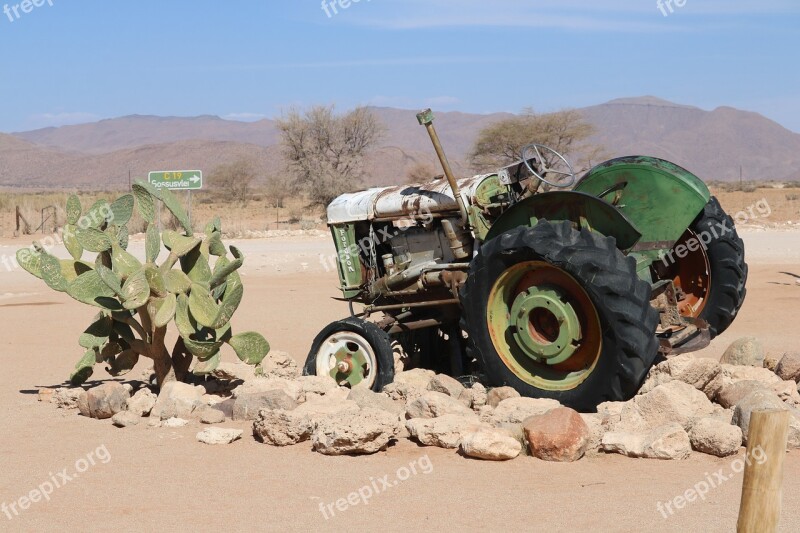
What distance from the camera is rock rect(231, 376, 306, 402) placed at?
726 centimetres

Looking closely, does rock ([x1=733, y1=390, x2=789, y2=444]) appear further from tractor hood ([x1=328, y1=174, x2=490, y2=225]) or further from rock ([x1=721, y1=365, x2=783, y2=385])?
tractor hood ([x1=328, y1=174, x2=490, y2=225])

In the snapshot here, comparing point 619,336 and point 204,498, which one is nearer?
point 204,498

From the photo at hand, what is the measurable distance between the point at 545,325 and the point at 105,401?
10.6 feet

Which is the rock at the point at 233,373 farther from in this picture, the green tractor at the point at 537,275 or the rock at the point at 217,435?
the rock at the point at 217,435

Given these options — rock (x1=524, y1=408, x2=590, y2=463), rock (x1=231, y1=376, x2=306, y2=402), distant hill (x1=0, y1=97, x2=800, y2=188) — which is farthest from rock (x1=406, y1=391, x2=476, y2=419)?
distant hill (x1=0, y1=97, x2=800, y2=188)

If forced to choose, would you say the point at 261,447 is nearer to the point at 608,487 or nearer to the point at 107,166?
the point at 608,487

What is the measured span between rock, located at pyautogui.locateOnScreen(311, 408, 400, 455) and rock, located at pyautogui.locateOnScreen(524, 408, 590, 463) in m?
0.88

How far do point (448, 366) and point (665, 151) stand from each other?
123 metres

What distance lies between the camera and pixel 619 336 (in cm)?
614

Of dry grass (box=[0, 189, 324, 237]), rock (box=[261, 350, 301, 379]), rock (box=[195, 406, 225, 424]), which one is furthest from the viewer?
dry grass (box=[0, 189, 324, 237])

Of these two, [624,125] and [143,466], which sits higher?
[624,125]

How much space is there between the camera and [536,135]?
3959 centimetres

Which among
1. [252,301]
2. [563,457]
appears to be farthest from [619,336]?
[252,301]

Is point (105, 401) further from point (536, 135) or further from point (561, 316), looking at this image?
point (536, 135)
